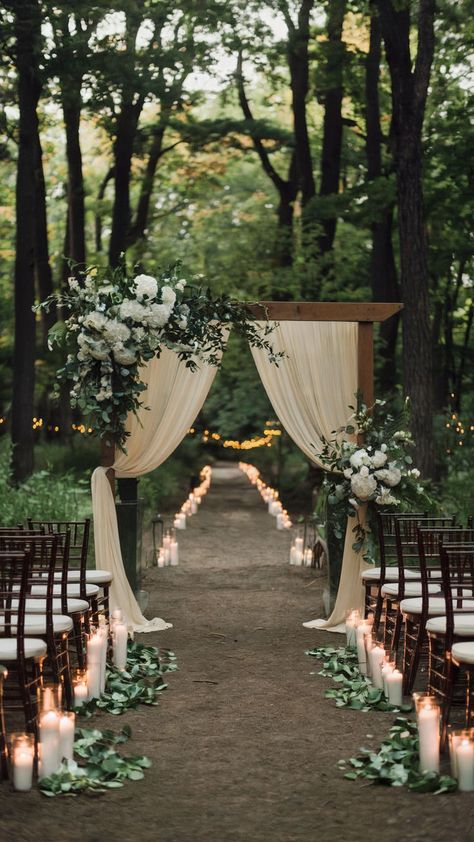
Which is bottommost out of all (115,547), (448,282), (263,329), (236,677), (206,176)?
(236,677)

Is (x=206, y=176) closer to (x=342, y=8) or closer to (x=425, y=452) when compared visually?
(x=342, y=8)

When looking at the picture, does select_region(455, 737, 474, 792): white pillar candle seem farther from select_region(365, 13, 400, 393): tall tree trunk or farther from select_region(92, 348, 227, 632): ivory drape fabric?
select_region(365, 13, 400, 393): tall tree trunk

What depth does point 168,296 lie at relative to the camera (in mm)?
8984

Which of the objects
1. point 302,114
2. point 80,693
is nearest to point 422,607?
point 80,693

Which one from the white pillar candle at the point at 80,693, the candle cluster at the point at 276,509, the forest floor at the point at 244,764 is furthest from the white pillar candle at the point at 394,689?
the candle cluster at the point at 276,509

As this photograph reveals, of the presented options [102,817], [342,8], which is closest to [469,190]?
[342,8]

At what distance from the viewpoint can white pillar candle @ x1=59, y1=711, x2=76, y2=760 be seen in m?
5.16

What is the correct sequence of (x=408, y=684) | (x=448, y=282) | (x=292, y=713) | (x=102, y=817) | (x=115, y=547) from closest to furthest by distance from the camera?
(x=102, y=817), (x=292, y=713), (x=408, y=684), (x=115, y=547), (x=448, y=282)

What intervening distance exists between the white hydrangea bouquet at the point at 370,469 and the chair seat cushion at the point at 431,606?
2512 mm

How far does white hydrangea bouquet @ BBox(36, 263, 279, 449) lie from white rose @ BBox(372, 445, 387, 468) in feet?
5.46

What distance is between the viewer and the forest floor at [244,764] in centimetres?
458

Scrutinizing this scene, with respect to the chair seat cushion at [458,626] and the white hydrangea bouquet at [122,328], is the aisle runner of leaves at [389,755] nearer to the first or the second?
the chair seat cushion at [458,626]

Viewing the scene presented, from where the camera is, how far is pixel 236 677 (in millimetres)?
7824

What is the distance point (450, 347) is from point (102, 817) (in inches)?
776
